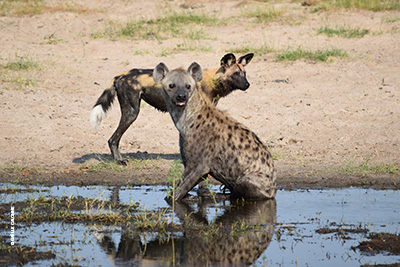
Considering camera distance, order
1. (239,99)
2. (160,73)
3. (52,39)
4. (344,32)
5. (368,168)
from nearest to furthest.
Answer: (160,73), (368,168), (239,99), (344,32), (52,39)

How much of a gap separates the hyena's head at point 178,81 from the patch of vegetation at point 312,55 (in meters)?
6.05

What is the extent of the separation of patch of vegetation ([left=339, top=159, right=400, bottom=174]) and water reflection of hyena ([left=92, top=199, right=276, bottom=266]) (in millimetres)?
2320

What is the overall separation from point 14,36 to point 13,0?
3261mm

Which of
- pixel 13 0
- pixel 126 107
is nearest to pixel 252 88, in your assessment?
pixel 126 107

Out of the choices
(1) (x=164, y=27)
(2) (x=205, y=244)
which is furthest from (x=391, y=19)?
(2) (x=205, y=244)

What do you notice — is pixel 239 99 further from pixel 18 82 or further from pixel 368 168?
pixel 18 82

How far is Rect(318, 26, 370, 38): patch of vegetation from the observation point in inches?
537

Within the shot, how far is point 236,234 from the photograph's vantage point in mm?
5285

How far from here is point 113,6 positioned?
17391 mm

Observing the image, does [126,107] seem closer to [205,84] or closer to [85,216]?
[205,84]

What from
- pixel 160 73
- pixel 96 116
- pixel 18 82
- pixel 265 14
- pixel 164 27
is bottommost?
pixel 96 116

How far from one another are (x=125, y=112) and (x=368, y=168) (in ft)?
10.5

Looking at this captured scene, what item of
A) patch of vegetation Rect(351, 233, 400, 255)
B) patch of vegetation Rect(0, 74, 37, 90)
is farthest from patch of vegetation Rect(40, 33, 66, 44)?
patch of vegetation Rect(351, 233, 400, 255)

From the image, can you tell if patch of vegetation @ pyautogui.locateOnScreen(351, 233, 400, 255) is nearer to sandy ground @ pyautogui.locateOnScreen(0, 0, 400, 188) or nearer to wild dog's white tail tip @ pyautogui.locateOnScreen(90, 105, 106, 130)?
sandy ground @ pyautogui.locateOnScreen(0, 0, 400, 188)
